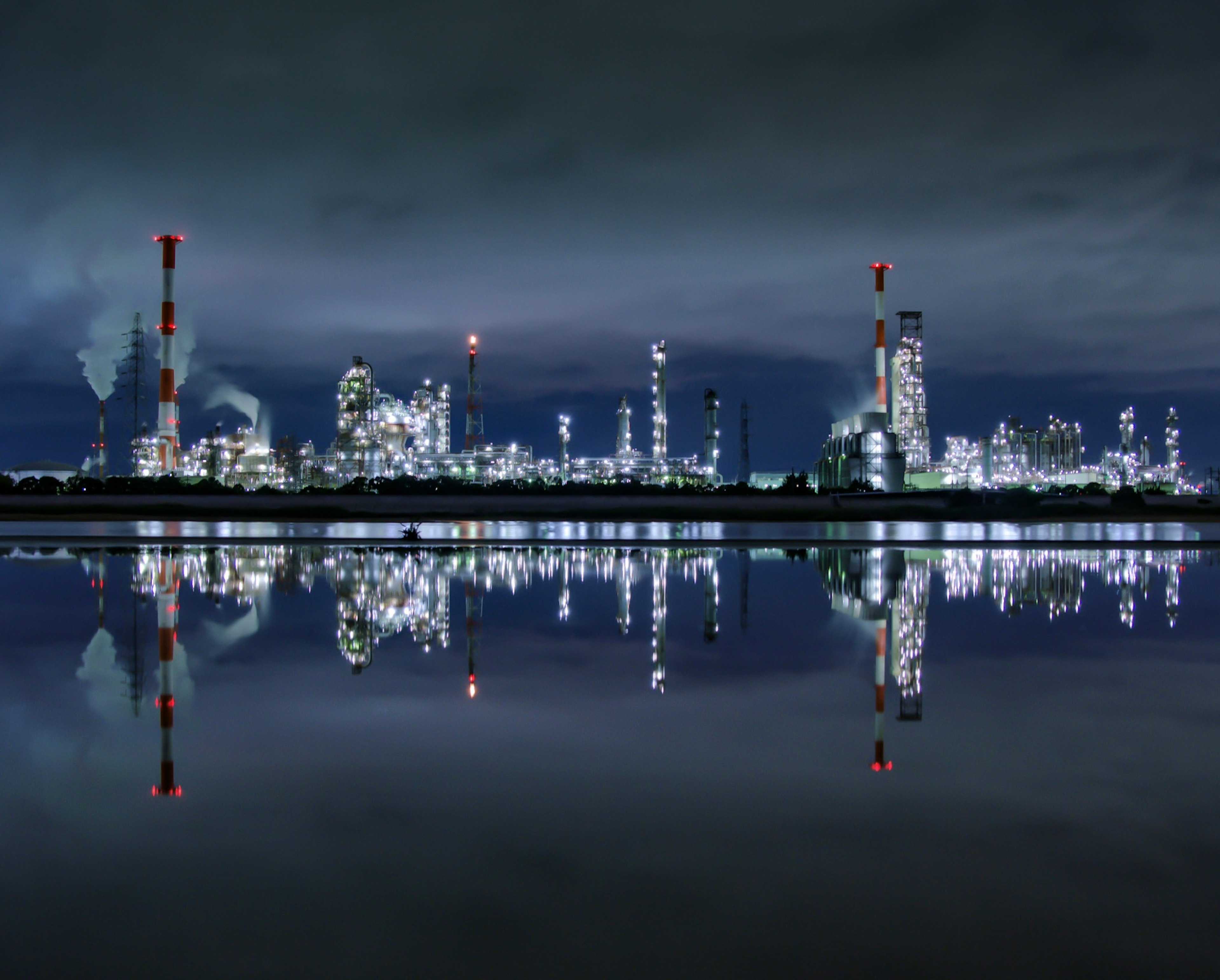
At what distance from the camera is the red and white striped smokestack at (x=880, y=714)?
18.2 ft

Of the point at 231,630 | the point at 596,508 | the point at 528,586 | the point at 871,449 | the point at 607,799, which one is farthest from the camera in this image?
the point at 871,449

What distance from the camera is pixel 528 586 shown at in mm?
15195

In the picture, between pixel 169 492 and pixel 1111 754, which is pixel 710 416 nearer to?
pixel 169 492

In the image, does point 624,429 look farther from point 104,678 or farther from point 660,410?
point 104,678

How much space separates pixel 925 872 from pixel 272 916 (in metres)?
2.71

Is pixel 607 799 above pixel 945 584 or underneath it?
underneath

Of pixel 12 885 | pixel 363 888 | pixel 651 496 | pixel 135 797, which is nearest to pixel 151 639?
pixel 135 797

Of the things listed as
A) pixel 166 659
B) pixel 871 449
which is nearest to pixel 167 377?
pixel 871 449

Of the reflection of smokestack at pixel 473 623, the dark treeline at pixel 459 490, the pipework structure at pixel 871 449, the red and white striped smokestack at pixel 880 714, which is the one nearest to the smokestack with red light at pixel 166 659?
the reflection of smokestack at pixel 473 623

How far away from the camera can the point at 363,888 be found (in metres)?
3.82

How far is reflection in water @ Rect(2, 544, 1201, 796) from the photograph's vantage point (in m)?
8.11

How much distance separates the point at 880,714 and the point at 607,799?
2700mm

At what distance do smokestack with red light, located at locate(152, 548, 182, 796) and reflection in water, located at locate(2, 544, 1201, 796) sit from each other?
2cm

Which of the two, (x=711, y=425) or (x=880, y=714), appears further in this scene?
(x=711, y=425)
